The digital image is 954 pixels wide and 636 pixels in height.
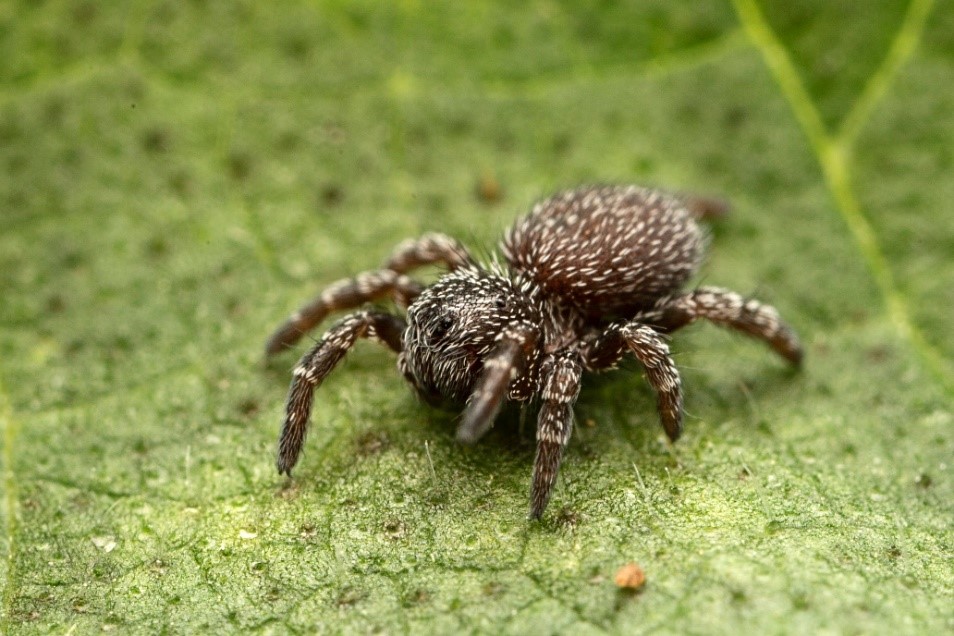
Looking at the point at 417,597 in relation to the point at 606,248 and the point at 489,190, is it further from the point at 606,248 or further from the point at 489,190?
the point at 489,190

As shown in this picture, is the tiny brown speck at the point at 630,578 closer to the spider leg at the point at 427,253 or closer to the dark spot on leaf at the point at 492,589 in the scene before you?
the dark spot on leaf at the point at 492,589

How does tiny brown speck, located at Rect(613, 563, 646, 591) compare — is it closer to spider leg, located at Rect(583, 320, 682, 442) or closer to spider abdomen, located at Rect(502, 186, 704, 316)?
spider leg, located at Rect(583, 320, 682, 442)

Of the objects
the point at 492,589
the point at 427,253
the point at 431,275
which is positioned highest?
the point at 427,253

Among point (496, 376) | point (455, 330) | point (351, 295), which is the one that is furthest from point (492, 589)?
point (351, 295)

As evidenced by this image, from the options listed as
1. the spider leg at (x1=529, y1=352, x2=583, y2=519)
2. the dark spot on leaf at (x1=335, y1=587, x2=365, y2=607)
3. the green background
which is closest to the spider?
the spider leg at (x1=529, y1=352, x2=583, y2=519)

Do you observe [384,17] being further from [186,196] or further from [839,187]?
[839,187]

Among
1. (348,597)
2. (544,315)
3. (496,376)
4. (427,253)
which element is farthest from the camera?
(427,253)

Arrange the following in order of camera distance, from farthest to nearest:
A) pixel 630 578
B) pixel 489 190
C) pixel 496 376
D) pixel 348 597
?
1. pixel 489 190
2. pixel 496 376
3. pixel 348 597
4. pixel 630 578
